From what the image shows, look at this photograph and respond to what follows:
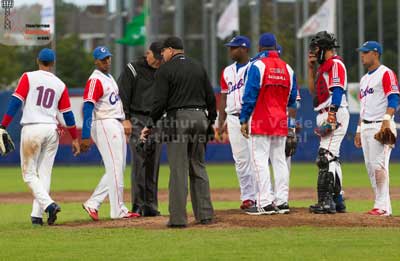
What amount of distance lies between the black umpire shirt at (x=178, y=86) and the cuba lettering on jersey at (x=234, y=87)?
213 cm

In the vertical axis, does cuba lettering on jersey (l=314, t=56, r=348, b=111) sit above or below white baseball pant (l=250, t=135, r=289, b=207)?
above

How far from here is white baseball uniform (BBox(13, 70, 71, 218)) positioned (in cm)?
1223

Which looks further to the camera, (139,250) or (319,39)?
(319,39)

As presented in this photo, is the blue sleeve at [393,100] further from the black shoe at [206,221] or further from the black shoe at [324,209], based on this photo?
the black shoe at [206,221]

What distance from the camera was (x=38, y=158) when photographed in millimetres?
12414

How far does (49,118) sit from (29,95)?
384 millimetres

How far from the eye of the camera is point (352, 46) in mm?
51188

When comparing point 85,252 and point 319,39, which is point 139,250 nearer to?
point 85,252

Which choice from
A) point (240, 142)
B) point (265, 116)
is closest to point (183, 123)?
point (265, 116)

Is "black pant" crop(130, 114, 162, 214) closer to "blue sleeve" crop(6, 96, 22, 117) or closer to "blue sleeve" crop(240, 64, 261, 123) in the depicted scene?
"blue sleeve" crop(240, 64, 261, 123)

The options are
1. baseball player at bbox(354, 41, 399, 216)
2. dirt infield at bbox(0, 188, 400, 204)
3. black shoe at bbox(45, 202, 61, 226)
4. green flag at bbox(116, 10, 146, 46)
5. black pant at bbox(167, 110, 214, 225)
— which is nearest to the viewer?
black pant at bbox(167, 110, 214, 225)

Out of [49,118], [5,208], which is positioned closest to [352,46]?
[5,208]

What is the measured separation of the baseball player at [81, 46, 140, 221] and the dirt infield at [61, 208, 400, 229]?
1.55ft

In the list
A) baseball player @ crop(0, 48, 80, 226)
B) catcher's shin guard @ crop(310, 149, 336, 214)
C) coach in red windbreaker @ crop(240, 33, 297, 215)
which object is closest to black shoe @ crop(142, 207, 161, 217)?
baseball player @ crop(0, 48, 80, 226)
